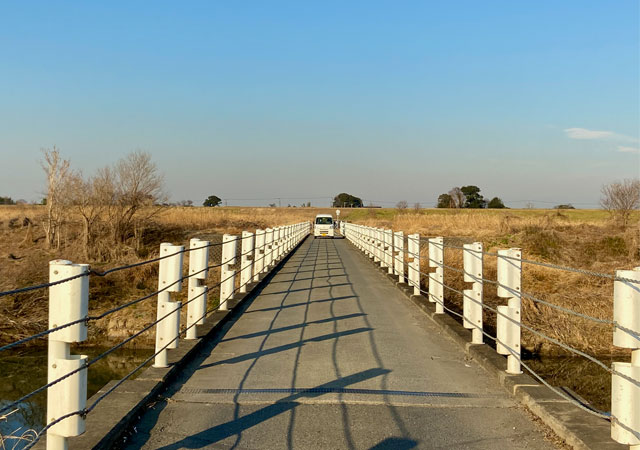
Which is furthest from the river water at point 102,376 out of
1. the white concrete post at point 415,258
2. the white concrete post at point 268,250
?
the white concrete post at point 268,250

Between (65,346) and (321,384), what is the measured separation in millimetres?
2576

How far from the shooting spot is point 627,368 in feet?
11.7

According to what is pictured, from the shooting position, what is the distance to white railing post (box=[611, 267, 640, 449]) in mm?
3516

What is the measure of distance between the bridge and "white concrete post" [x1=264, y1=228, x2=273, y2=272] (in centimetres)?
672

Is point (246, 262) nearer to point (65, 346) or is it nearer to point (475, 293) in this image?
point (475, 293)

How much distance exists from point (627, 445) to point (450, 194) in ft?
414

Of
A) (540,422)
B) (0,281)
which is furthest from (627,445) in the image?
(0,281)

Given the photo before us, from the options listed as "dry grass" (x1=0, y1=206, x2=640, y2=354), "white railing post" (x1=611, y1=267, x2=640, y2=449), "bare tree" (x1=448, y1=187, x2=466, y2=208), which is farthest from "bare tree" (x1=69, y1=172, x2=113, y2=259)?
"bare tree" (x1=448, y1=187, x2=466, y2=208)

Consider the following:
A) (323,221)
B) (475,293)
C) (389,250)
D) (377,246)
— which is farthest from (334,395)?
(323,221)

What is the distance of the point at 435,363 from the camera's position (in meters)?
6.52

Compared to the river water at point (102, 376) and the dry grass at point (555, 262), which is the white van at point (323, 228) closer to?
the dry grass at point (555, 262)

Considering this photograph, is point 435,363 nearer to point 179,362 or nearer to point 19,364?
point 179,362

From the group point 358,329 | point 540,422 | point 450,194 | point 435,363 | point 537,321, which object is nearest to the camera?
point 540,422

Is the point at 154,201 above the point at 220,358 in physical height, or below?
above
